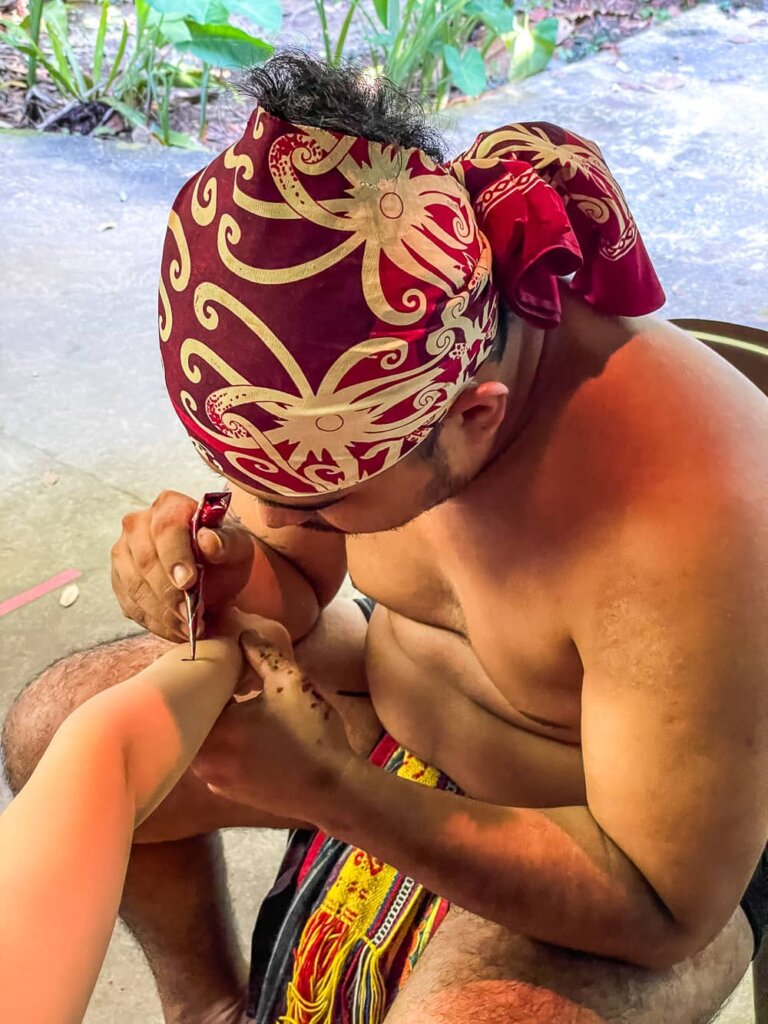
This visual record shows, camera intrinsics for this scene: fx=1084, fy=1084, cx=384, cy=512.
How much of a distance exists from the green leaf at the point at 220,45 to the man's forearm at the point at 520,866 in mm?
3568

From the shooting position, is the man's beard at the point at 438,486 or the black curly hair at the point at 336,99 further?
the man's beard at the point at 438,486

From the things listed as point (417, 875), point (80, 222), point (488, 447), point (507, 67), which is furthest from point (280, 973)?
point (507, 67)

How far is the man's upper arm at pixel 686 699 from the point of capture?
919mm

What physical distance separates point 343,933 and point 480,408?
63cm

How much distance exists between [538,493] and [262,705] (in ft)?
1.07

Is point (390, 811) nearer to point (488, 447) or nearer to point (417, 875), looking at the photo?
point (417, 875)

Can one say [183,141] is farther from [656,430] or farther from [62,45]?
[656,430]

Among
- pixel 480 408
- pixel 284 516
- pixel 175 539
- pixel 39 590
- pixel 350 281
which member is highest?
pixel 350 281

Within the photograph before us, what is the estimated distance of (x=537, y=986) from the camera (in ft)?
3.41

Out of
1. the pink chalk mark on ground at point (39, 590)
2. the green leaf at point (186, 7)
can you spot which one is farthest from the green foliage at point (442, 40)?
the pink chalk mark on ground at point (39, 590)

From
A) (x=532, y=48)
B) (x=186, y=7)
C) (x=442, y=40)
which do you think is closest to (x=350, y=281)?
(x=186, y=7)

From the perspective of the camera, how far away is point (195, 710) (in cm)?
97

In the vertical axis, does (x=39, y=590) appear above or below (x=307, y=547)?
below

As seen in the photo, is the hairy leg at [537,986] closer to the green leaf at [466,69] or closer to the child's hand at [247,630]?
the child's hand at [247,630]
